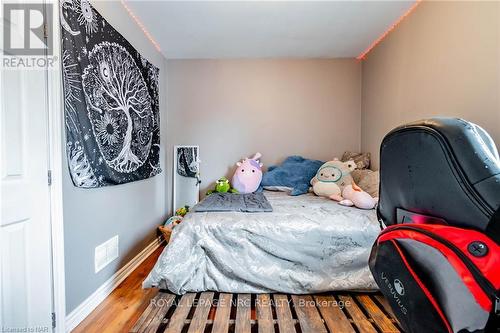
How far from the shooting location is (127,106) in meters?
1.89

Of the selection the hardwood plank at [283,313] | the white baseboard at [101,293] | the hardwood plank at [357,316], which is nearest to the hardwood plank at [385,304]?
the hardwood plank at [357,316]

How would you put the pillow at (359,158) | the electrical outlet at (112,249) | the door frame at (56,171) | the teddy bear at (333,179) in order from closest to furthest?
1. the door frame at (56,171)
2. the electrical outlet at (112,249)
3. the teddy bear at (333,179)
4. the pillow at (359,158)

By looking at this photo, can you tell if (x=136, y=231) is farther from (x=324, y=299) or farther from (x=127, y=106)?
(x=324, y=299)

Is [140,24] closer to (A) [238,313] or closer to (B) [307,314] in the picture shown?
(A) [238,313]

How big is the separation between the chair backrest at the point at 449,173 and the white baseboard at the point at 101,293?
5.87 feet

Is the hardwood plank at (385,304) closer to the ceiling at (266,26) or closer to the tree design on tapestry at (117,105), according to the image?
the tree design on tapestry at (117,105)

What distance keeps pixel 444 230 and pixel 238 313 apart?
1.26m

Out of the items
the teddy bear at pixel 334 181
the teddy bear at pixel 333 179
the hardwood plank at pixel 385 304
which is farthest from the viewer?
the teddy bear at pixel 333 179

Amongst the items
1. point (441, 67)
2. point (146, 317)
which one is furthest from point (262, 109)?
point (146, 317)

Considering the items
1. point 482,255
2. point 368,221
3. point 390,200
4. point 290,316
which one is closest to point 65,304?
point 290,316

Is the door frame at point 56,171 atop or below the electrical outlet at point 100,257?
atop

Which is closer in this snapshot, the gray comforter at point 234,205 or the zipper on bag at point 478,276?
the zipper on bag at point 478,276

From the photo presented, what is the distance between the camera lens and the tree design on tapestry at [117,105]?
1485 mm

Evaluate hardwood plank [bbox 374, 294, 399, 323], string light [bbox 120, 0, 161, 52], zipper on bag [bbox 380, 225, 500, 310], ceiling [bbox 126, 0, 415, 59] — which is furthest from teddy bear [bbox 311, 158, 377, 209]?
string light [bbox 120, 0, 161, 52]
